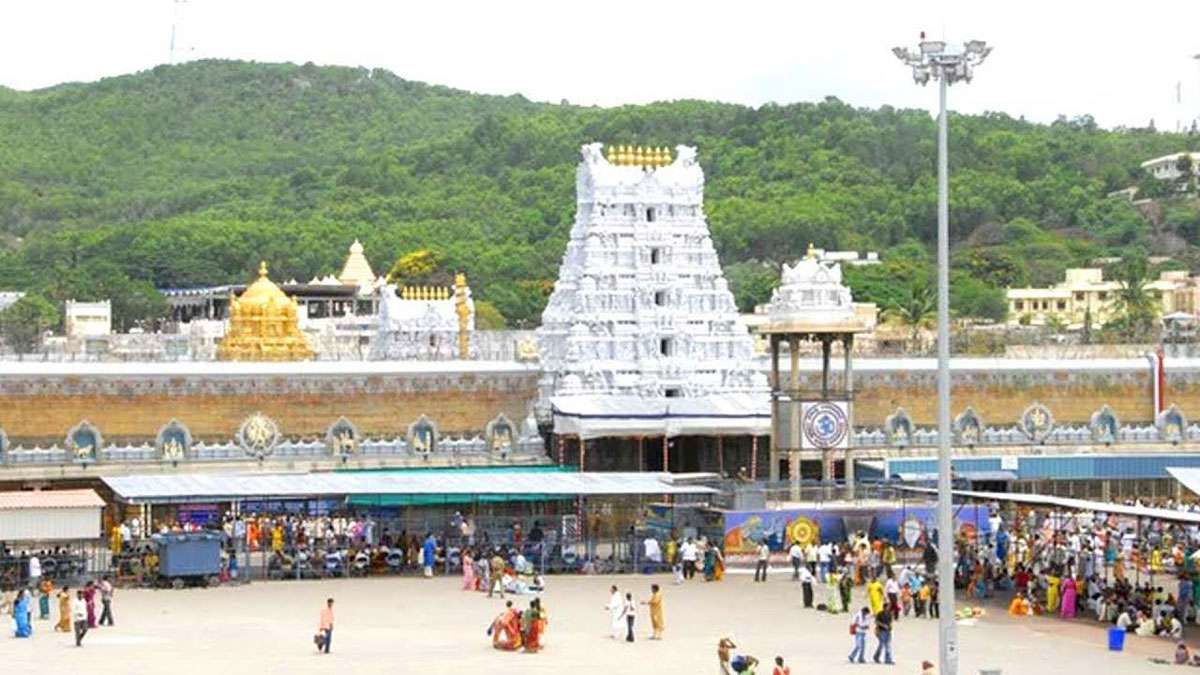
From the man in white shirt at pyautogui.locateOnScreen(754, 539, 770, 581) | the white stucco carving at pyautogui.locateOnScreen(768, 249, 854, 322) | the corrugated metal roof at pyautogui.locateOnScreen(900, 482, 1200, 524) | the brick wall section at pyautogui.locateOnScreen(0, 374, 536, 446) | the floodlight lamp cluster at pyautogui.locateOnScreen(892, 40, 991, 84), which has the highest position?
the floodlight lamp cluster at pyautogui.locateOnScreen(892, 40, 991, 84)

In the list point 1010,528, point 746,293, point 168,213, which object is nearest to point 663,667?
point 1010,528

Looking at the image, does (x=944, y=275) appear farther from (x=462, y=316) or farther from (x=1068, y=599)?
(x=462, y=316)

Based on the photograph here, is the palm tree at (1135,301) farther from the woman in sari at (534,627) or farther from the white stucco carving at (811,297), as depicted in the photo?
the woman in sari at (534,627)

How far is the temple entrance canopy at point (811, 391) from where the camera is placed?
4784 centimetres

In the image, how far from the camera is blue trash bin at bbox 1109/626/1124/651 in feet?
105

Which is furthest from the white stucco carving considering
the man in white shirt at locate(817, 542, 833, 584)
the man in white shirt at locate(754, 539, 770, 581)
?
the man in white shirt at locate(817, 542, 833, 584)

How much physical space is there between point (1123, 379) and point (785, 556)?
20.1m

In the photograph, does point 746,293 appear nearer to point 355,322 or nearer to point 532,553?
point 355,322

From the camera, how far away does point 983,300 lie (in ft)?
387

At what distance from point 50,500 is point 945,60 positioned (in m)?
18.9

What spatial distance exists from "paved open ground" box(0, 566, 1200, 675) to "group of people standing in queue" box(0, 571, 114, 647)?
235mm

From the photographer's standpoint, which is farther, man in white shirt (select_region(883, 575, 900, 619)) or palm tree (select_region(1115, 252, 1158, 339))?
palm tree (select_region(1115, 252, 1158, 339))

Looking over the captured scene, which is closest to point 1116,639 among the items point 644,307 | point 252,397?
point 644,307

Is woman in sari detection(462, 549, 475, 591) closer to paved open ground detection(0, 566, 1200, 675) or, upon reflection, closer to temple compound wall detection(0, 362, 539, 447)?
paved open ground detection(0, 566, 1200, 675)
